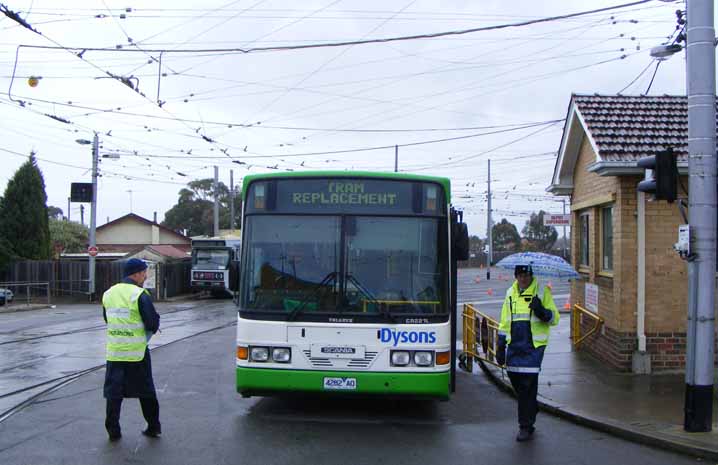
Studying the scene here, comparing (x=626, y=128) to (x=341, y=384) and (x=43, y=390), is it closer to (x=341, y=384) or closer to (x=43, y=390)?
(x=341, y=384)

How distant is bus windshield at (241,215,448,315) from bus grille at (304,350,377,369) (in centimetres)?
46

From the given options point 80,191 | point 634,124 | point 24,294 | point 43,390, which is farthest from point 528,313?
point 24,294

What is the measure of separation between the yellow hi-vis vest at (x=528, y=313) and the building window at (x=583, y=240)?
260 inches

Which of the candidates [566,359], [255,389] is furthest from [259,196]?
[566,359]

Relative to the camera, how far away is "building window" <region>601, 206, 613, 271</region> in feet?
39.7

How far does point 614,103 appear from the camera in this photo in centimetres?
1245

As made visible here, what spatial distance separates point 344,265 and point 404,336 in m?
1.01

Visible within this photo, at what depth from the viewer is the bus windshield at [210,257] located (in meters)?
34.7

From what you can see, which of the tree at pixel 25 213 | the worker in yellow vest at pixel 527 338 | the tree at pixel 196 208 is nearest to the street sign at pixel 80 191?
the tree at pixel 25 213

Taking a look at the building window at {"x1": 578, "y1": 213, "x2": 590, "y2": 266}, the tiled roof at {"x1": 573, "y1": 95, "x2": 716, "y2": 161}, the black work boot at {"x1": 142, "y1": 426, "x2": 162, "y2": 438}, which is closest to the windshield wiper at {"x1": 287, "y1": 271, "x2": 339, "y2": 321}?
the black work boot at {"x1": 142, "y1": 426, "x2": 162, "y2": 438}

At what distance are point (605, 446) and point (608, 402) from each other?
5.74 ft

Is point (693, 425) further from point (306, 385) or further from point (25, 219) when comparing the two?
point (25, 219)

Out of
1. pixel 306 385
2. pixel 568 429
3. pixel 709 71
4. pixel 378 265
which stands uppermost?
pixel 709 71

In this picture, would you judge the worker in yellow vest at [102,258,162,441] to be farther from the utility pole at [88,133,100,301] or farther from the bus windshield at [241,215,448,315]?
the utility pole at [88,133,100,301]
